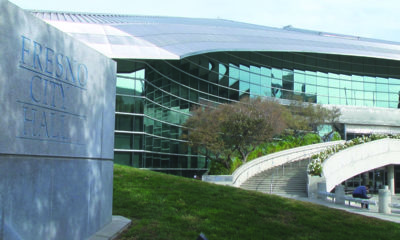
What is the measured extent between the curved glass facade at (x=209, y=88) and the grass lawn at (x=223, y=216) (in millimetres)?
13133

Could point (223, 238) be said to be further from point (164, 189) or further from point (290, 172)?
point (290, 172)

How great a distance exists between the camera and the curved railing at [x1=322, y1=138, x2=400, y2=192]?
27.5 meters

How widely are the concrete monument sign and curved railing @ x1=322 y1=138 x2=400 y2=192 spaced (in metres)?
20.0

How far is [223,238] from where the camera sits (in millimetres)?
8297

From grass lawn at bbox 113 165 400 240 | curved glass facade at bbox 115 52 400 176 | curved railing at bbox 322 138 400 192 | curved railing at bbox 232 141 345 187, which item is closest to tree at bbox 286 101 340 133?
curved glass facade at bbox 115 52 400 176

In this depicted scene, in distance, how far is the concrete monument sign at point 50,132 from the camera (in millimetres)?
5590

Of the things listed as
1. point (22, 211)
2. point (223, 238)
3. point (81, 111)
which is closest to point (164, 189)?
point (223, 238)

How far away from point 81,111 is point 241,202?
582 centimetres

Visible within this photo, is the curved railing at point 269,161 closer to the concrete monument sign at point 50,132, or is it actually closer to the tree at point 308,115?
the tree at point 308,115

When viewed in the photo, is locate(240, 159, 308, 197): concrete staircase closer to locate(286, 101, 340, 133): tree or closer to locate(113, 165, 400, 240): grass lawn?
locate(286, 101, 340, 133): tree

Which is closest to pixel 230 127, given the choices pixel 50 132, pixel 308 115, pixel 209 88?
pixel 209 88

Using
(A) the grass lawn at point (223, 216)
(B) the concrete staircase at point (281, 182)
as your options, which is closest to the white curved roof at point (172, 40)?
(B) the concrete staircase at point (281, 182)

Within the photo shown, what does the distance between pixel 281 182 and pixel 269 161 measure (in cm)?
431

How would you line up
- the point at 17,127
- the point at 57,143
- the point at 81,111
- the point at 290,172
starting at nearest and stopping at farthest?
1. the point at 17,127
2. the point at 57,143
3. the point at 81,111
4. the point at 290,172
